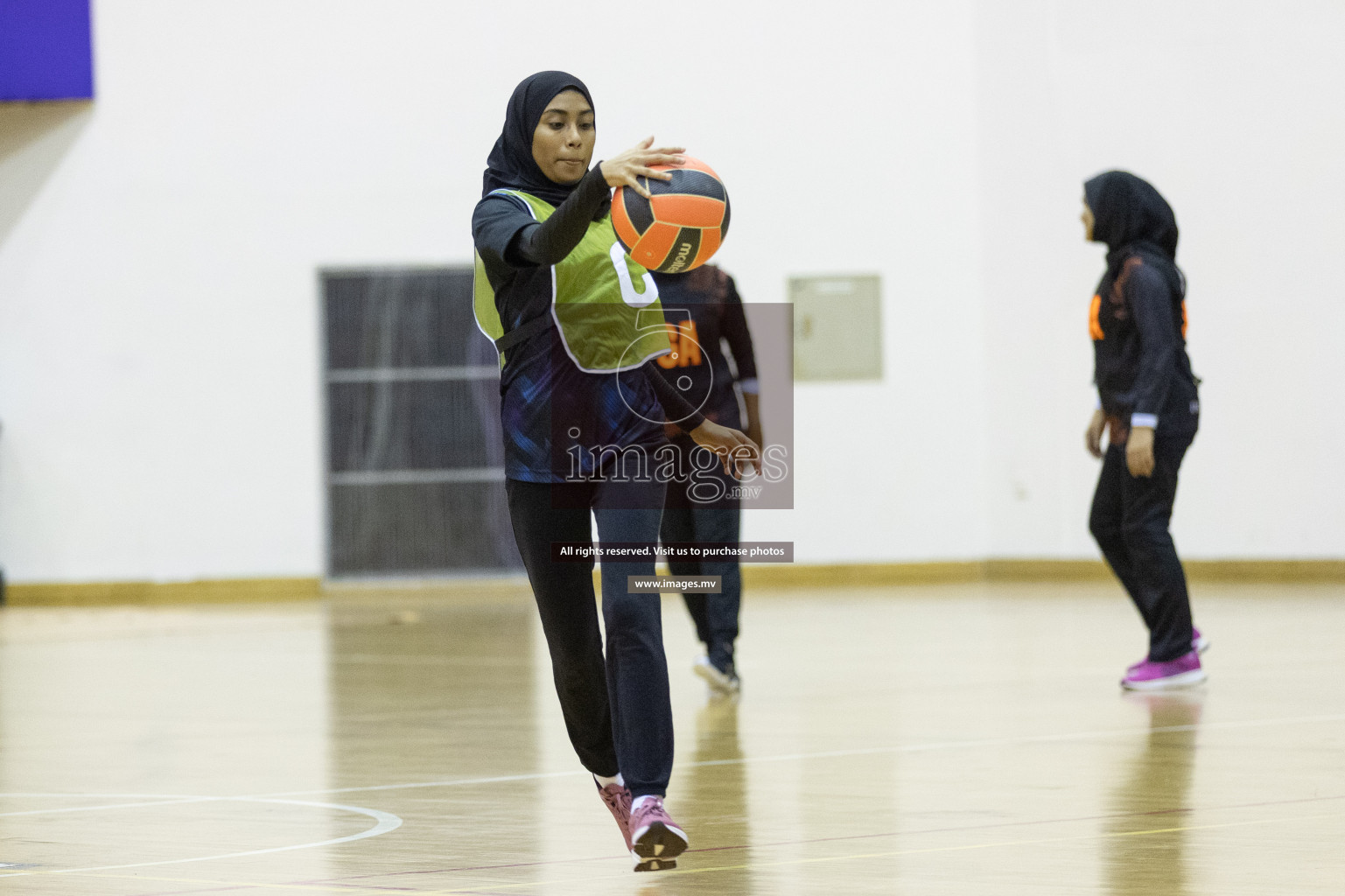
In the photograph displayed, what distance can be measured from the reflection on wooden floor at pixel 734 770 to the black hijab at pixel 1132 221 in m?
1.64

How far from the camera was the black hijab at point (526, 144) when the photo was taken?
129 inches

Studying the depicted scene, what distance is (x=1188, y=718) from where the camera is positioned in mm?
5410

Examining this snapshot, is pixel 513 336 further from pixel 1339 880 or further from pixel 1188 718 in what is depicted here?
pixel 1188 718

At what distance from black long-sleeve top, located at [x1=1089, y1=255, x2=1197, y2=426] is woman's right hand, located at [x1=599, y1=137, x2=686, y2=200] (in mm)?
3457

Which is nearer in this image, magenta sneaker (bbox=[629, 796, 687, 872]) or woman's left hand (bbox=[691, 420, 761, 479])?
magenta sneaker (bbox=[629, 796, 687, 872])

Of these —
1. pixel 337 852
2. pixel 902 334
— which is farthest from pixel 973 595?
pixel 337 852

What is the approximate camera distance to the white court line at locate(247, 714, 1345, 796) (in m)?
4.58

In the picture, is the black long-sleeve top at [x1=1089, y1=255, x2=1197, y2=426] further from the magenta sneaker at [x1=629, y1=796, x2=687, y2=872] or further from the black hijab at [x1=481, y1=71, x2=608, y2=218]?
the magenta sneaker at [x1=629, y1=796, x2=687, y2=872]

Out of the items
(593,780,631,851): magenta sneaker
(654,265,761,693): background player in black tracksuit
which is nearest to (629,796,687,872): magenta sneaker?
(593,780,631,851): magenta sneaker

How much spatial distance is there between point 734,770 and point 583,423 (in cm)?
172

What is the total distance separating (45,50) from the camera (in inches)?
466

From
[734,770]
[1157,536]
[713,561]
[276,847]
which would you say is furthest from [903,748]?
[276,847]

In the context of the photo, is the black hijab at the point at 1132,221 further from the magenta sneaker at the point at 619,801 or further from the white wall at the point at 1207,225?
the white wall at the point at 1207,225

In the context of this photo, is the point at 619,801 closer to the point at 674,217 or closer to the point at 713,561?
the point at 674,217
